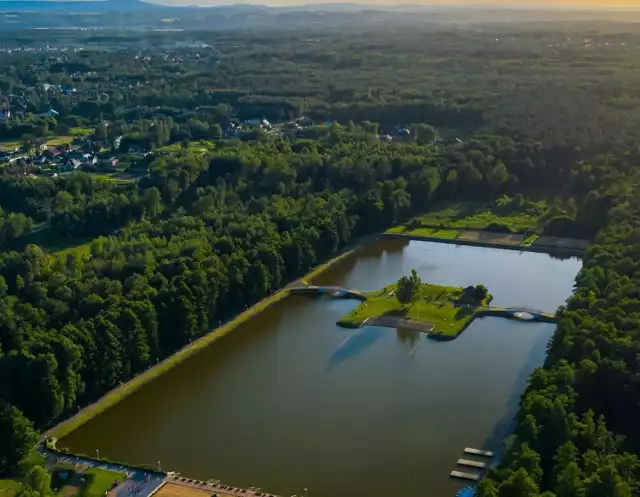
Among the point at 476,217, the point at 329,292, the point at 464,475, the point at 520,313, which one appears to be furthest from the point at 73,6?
the point at 464,475

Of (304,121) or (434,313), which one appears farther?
(304,121)

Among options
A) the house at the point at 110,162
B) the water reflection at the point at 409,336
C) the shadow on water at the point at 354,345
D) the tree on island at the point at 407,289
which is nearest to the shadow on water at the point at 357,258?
the tree on island at the point at 407,289

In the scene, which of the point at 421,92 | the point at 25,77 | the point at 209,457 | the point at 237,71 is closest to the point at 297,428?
the point at 209,457

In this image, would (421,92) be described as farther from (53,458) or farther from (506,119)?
(53,458)

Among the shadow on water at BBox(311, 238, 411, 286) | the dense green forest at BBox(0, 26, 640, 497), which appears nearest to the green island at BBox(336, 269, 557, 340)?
the shadow on water at BBox(311, 238, 411, 286)

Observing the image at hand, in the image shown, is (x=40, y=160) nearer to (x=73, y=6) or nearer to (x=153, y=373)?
(x=153, y=373)

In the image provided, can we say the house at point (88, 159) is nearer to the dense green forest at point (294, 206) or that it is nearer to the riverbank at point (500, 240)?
the dense green forest at point (294, 206)
